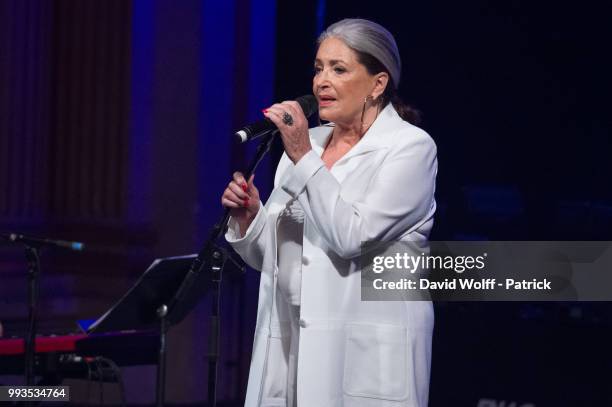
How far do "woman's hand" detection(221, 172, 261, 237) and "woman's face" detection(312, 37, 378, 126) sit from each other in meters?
0.27

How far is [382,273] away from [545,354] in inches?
73.7

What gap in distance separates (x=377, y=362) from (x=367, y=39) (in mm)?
821

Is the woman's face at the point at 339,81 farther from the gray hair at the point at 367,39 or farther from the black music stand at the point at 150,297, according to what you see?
the black music stand at the point at 150,297

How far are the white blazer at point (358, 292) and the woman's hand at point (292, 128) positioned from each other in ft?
0.09

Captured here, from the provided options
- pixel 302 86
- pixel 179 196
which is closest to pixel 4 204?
pixel 179 196

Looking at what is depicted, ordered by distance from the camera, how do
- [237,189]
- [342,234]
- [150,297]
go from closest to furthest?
[342,234], [237,189], [150,297]

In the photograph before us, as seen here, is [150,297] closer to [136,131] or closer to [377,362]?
[377,362]

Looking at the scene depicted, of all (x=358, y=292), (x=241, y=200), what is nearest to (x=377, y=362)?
(x=358, y=292)

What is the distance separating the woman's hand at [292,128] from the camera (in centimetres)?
218

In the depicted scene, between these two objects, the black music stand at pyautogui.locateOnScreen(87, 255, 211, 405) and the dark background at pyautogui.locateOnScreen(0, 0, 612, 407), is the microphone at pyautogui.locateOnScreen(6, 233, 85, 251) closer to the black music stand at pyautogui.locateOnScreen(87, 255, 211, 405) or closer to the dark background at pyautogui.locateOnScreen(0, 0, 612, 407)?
the black music stand at pyautogui.locateOnScreen(87, 255, 211, 405)

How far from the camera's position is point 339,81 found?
7.72ft

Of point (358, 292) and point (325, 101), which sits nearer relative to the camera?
point (358, 292)

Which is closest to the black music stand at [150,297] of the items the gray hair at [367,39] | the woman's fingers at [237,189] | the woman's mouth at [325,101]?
the woman's fingers at [237,189]

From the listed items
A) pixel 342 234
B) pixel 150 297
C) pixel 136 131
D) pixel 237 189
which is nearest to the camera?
pixel 342 234
